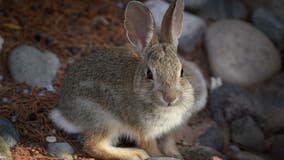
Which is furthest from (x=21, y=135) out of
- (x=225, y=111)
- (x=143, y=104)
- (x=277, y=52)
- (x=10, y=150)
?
(x=277, y=52)

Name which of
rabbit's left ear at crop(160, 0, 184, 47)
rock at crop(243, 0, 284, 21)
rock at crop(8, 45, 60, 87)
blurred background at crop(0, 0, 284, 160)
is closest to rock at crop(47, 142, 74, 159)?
blurred background at crop(0, 0, 284, 160)

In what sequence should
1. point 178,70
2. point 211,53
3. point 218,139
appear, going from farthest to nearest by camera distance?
point 211,53 → point 218,139 → point 178,70

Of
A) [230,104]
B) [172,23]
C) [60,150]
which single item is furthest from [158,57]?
[230,104]

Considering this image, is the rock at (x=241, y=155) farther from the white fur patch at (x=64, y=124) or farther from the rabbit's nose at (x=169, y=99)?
the white fur patch at (x=64, y=124)

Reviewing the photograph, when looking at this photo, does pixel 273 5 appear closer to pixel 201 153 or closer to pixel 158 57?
pixel 201 153

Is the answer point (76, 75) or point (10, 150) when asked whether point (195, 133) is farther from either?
point (10, 150)

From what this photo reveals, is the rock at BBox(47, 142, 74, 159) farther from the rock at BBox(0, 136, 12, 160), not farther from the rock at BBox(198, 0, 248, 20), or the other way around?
the rock at BBox(198, 0, 248, 20)
